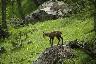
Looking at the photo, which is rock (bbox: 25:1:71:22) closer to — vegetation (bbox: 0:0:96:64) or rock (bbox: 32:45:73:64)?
vegetation (bbox: 0:0:96:64)

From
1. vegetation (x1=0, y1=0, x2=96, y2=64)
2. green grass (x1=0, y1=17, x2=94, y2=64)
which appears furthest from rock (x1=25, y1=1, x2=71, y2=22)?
green grass (x1=0, y1=17, x2=94, y2=64)

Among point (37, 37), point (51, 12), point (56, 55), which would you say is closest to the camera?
point (56, 55)

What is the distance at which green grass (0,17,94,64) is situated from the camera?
33.9m

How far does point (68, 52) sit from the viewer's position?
905 inches

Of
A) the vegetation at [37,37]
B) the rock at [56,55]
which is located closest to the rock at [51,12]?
the vegetation at [37,37]

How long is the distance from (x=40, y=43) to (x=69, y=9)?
1729cm

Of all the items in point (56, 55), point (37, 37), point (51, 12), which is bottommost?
point (51, 12)

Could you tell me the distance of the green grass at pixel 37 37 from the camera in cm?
3388

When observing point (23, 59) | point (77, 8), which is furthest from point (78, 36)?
point (77, 8)

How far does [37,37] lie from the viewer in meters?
40.1

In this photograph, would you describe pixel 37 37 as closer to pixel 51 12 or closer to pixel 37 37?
pixel 37 37

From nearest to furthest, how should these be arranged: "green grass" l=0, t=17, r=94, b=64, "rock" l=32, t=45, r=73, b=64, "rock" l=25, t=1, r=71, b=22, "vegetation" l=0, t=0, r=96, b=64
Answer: "rock" l=32, t=45, r=73, b=64 → "green grass" l=0, t=17, r=94, b=64 → "vegetation" l=0, t=0, r=96, b=64 → "rock" l=25, t=1, r=71, b=22

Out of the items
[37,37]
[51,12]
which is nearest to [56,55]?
[37,37]

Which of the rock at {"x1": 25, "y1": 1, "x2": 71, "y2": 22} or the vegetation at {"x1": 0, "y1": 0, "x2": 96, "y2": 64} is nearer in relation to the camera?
the vegetation at {"x1": 0, "y1": 0, "x2": 96, "y2": 64}
